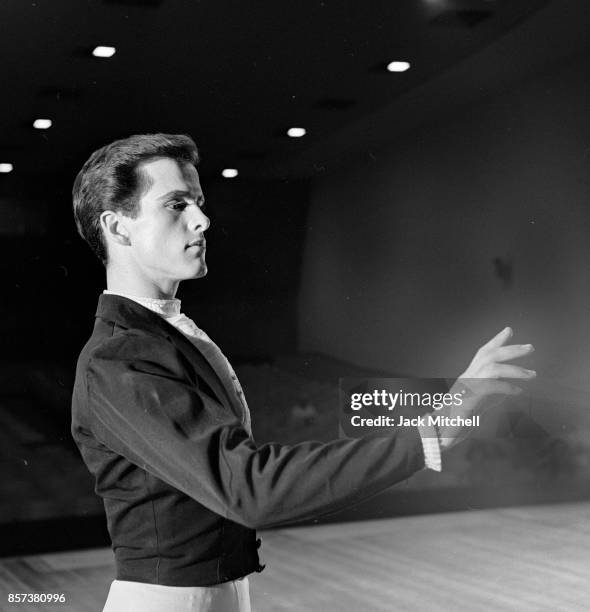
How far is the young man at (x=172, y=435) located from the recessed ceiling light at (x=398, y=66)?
128 cm

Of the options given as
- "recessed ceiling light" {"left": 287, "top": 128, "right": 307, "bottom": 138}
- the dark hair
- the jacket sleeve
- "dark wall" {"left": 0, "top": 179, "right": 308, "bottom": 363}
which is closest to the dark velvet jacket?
the jacket sleeve

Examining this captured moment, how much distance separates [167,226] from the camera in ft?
3.36

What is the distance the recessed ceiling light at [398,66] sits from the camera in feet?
7.39

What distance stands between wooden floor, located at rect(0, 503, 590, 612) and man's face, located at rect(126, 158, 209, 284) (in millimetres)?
1355

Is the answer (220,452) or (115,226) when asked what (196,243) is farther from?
(220,452)

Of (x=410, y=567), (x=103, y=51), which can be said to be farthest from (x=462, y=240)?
(x=103, y=51)

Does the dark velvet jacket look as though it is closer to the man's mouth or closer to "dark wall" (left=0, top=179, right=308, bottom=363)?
the man's mouth

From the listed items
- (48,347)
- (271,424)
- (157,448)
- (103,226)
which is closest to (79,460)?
(48,347)

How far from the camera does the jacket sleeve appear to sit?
0.78 m

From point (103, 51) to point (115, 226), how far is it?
1178 mm

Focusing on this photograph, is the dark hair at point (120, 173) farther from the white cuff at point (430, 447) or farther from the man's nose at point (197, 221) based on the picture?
the white cuff at point (430, 447)

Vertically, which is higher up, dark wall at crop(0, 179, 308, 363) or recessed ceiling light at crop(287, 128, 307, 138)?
recessed ceiling light at crop(287, 128, 307, 138)

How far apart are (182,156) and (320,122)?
1239mm

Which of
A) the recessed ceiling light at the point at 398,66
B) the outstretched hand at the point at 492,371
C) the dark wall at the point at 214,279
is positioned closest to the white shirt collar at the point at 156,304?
the outstretched hand at the point at 492,371
